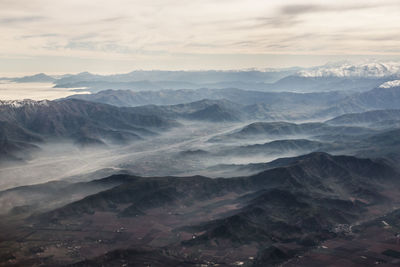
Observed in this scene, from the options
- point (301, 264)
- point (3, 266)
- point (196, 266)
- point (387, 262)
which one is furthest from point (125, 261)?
point (387, 262)

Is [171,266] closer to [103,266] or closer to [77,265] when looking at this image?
[103,266]

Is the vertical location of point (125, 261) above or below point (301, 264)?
above

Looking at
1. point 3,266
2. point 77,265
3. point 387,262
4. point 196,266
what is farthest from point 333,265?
point 3,266

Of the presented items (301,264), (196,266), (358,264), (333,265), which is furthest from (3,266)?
(358,264)

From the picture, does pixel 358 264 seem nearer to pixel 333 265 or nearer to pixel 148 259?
pixel 333 265

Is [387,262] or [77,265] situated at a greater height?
[77,265]

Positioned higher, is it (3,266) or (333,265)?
(3,266)

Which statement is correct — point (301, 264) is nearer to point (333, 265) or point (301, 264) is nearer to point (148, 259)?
point (333, 265)
